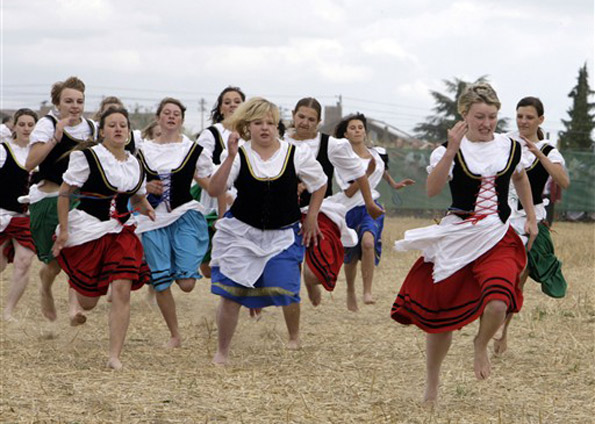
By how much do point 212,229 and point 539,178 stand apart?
2.82 m

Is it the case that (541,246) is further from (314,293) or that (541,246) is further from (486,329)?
(486,329)

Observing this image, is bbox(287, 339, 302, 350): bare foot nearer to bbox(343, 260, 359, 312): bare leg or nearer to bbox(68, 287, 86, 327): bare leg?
bbox(68, 287, 86, 327): bare leg

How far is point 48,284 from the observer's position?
317 inches

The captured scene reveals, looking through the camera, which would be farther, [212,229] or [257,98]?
[212,229]

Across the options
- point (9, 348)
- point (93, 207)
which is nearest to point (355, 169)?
point (93, 207)

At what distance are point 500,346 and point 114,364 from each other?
2579mm

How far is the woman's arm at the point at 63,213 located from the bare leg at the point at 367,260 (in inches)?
130

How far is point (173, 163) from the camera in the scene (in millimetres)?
7523

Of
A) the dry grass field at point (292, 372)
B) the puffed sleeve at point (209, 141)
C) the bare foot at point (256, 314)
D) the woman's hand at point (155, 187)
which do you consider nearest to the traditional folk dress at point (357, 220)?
the dry grass field at point (292, 372)

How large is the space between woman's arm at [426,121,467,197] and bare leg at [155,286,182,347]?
101 inches

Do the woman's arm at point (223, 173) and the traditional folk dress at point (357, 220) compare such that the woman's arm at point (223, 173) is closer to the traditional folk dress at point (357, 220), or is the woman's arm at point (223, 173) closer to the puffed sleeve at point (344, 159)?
the puffed sleeve at point (344, 159)

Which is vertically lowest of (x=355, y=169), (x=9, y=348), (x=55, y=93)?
(x=9, y=348)

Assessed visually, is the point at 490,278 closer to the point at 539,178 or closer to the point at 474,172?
the point at 474,172

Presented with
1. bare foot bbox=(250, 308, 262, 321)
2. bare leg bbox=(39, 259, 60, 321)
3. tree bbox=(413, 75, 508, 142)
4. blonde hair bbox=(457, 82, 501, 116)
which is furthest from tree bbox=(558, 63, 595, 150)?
blonde hair bbox=(457, 82, 501, 116)
